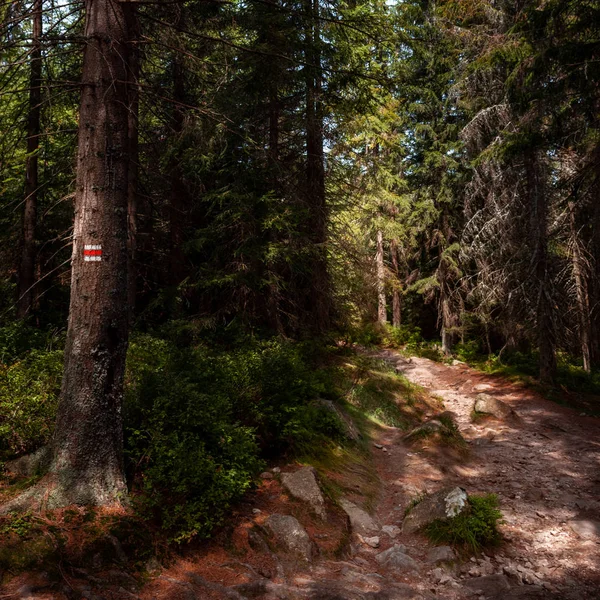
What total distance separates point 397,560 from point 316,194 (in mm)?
8708

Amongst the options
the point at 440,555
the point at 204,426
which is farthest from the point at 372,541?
the point at 204,426

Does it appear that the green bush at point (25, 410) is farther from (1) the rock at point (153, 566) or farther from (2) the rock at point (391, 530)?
(2) the rock at point (391, 530)

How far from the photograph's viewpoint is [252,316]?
33.0 feet

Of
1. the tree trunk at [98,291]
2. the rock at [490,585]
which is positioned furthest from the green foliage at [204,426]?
the rock at [490,585]

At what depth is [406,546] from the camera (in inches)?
211

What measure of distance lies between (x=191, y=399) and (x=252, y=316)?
503 centimetres

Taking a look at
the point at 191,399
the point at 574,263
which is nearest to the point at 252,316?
the point at 191,399

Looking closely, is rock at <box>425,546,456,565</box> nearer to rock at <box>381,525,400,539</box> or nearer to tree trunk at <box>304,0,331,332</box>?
rock at <box>381,525,400,539</box>

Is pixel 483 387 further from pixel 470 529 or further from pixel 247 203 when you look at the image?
pixel 247 203

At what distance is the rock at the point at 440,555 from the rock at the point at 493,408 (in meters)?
6.78

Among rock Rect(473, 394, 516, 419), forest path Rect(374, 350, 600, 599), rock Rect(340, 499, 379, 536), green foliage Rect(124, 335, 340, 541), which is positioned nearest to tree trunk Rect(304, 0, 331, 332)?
green foliage Rect(124, 335, 340, 541)

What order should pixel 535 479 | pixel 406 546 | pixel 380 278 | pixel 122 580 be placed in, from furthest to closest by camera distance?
1. pixel 380 278
2. pixel 535 479
3. pixel 406 546
4. pixel 122 580

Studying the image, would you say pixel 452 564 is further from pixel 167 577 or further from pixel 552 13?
pixel 552 13

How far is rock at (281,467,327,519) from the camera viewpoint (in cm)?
552
